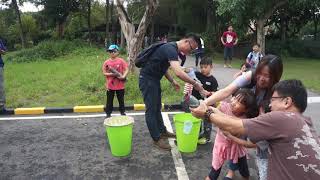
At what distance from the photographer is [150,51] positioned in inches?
211

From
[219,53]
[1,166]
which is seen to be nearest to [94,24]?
[219,53]

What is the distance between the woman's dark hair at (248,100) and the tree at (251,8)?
13.2 meters

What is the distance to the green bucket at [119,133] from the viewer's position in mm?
5008

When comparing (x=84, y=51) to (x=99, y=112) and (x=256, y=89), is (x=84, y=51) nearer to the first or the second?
(x=99, y=112)

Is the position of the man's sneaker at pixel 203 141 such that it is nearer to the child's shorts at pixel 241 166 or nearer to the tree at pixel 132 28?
the child's shorts at pixel 241 166

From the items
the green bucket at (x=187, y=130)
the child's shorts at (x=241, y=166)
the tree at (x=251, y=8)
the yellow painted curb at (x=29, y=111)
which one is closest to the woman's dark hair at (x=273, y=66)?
the child's shorts at (x=241, y=166)

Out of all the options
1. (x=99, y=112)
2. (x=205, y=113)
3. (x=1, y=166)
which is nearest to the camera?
(x=205, y=113)

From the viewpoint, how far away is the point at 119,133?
16.6ft

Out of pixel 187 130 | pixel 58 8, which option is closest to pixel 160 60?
pixel 187 130

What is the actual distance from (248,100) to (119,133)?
6.76 feet

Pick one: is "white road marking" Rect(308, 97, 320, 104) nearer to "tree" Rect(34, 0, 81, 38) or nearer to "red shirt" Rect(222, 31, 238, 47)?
"red shirt" Rect(222, 31, 238, 47)

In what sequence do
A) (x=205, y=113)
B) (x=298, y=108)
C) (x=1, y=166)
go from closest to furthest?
(x=298, y=108) → (x=205, y=113) → (x=1, y=166)

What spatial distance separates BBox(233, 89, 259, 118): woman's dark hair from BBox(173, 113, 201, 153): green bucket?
1436 millimetres

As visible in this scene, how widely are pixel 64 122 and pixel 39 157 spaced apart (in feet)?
6.21
